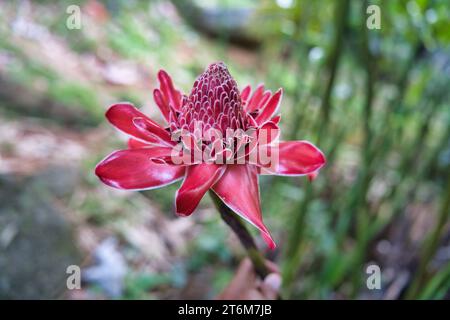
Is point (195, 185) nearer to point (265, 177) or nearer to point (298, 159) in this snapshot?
point (298, 159)

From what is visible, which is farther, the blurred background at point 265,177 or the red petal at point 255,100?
the blurred background at point 265,177

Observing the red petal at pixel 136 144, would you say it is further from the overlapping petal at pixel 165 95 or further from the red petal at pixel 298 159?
the red petal at pixel 298 159

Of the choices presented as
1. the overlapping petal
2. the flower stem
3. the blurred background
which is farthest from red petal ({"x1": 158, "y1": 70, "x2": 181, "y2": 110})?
the blurred background

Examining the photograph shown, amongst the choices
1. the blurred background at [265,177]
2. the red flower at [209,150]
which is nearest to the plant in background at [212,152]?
the red flower at [209,150]

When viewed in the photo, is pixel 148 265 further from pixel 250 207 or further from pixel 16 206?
pixel 250 207

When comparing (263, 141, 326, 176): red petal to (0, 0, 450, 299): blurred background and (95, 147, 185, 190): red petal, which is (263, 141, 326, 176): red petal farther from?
(0, 0, 450, 299): blurred background
